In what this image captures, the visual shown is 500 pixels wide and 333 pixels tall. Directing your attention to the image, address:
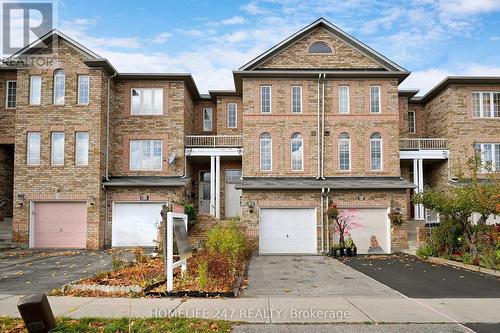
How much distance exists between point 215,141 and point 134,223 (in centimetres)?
627

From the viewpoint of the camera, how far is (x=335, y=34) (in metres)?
23.6

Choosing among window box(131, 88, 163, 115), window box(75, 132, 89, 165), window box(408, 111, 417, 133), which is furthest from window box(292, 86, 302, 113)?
window box(75, 132, 89, 165)

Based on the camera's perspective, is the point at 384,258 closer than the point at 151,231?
Yes

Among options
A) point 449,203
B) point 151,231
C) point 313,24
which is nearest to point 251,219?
point 151,231

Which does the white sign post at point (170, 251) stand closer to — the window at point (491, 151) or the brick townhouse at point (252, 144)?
the brick townhouse at point (252, 144)

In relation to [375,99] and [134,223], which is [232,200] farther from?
[375,99]

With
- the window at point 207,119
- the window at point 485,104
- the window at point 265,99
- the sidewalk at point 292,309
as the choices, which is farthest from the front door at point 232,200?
the sidewalk at point 292,309

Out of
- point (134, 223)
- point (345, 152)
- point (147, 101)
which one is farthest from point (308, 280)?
Result: point (147, 101)

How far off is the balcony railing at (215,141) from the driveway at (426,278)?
955cm

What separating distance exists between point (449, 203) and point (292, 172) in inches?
319

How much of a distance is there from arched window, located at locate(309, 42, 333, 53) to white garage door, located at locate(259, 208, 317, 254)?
27.2ft

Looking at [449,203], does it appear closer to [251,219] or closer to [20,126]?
[251,219]

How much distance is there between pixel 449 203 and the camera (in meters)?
16.5

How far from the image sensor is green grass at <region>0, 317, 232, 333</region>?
6.96m
